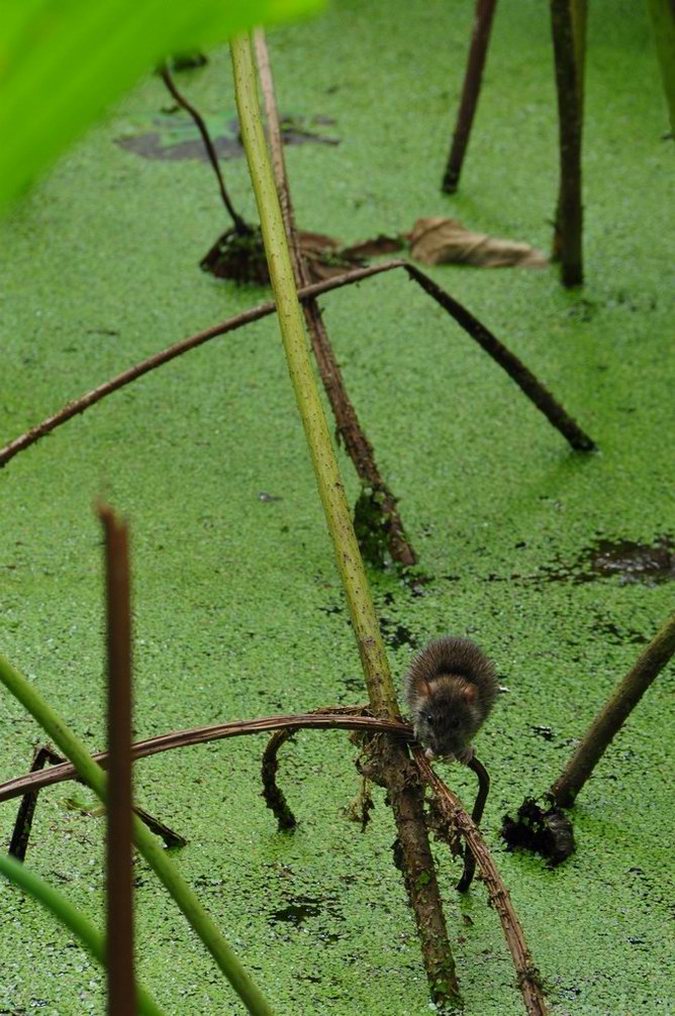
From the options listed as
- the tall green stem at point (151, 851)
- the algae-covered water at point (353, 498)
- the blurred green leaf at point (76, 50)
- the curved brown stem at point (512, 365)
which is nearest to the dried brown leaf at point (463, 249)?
the algae-covered water at point (353, 498)

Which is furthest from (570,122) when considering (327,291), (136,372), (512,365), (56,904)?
(56,904)

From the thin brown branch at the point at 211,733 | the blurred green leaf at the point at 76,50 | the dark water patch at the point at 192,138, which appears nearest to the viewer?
the blurred green leaf at the point at 76,50

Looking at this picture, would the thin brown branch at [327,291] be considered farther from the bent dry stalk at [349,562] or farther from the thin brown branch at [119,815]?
the thin brown branch at [119,815]

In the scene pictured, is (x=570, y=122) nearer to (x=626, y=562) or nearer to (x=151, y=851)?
(x=626, y=562)

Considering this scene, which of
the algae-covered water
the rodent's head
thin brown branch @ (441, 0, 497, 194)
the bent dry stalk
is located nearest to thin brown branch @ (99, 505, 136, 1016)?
the bent dry stalk

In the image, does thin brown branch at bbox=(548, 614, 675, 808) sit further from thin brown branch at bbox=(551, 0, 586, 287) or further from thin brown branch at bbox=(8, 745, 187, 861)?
thin brown branch at bbox=(551, 0, 586, 287)

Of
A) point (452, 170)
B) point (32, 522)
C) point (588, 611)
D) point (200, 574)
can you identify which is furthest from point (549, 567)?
point (452, 170)
